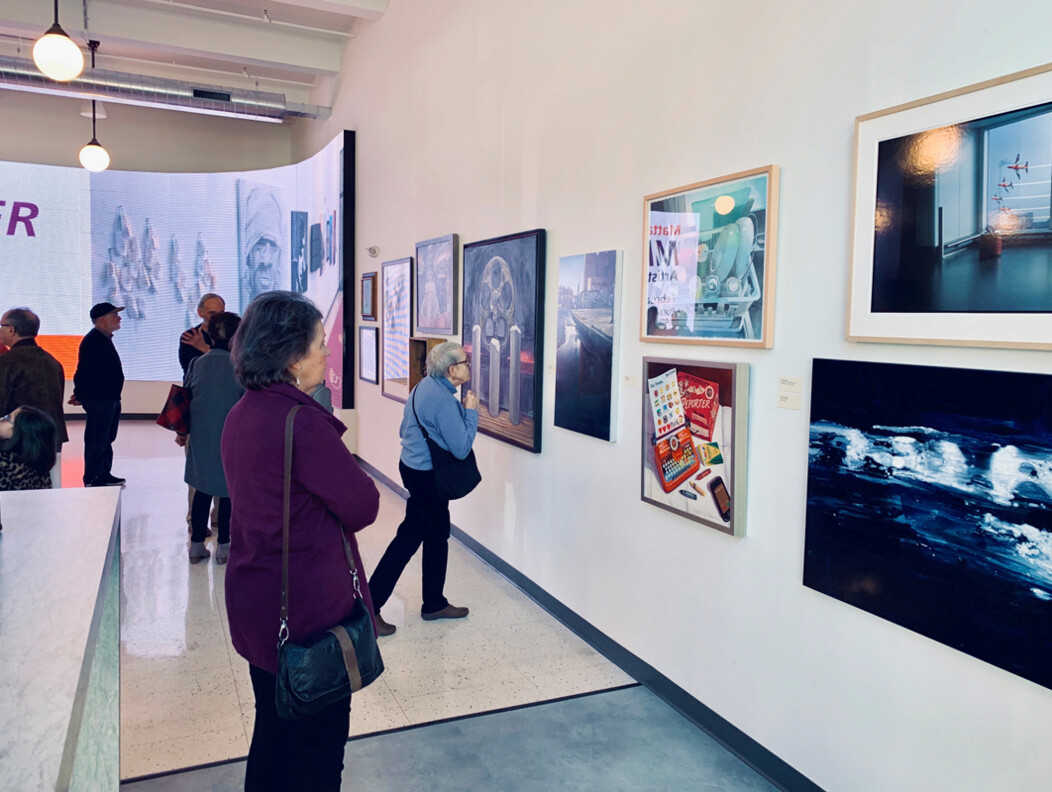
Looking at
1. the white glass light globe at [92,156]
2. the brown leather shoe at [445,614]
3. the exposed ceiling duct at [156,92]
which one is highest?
the exposed ceiling duct at [156,92]

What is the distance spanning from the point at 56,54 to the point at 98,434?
3072 millimetres

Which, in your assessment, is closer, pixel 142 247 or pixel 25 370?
pixel 25 370

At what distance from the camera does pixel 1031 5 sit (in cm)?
185

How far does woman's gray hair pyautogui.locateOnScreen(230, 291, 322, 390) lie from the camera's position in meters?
1.87

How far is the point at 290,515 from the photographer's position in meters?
1.82

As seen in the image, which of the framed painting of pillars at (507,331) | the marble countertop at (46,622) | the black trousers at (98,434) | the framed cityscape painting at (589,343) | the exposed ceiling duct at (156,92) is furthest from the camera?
the exposed ceiling duct at (156,92)

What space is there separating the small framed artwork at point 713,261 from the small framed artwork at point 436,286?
2.38 m

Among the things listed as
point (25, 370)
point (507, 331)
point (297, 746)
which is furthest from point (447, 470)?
point (25, 370)

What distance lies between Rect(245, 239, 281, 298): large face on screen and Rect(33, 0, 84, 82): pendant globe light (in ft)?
18.0

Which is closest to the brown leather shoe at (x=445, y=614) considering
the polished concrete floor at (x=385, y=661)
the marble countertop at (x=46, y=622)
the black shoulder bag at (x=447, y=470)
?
the polished concrete floor at (x=385, y=661)

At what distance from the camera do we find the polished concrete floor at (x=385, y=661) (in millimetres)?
2971

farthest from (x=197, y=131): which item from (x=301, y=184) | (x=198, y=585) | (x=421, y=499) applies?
(x=421, y=499)

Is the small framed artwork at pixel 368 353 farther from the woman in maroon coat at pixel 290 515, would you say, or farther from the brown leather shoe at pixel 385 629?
the woman in maroon coat at pixel 290 515

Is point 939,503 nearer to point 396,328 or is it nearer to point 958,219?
point 958,219
